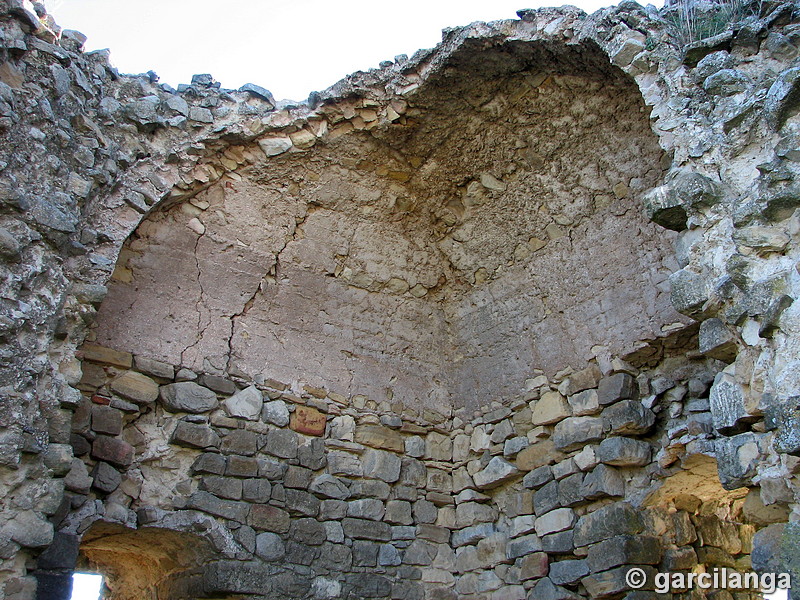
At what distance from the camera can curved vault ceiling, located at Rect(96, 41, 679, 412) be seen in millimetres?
4887

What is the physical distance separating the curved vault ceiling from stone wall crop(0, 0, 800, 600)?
2 centimetres

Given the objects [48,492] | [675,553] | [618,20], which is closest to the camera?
[48,492]

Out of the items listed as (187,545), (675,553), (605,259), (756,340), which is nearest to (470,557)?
(675,553)

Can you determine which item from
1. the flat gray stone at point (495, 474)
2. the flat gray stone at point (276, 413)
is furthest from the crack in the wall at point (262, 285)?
the flat gray stone at point (495, 474)

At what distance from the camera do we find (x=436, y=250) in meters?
6.05

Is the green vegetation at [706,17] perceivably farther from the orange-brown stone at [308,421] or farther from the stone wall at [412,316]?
the orange-brown stone at [308,421]

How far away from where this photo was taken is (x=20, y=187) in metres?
3.90

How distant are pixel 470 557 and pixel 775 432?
8.22 feet

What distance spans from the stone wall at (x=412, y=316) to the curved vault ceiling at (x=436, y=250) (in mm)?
21

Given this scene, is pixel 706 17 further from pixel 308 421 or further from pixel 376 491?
pixel 376 491

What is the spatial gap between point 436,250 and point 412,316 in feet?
1.94

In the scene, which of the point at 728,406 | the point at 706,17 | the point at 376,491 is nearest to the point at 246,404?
the point at 376,491

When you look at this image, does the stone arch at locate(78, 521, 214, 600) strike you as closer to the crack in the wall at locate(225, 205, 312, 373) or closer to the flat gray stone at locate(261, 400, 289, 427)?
the flat gray stone at locate(261, 400, 289, 427)

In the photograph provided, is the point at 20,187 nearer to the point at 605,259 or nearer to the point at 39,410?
the point at 39,410
